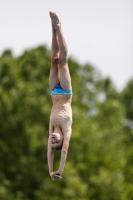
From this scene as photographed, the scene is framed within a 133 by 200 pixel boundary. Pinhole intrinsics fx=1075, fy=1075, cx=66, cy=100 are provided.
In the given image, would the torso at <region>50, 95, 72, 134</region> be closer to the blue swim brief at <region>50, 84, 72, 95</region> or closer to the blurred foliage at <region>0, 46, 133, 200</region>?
the blue swim brief at <region>50, 84, 72, 95</region>

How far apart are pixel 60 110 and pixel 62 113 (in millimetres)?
90

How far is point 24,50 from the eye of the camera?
189ft

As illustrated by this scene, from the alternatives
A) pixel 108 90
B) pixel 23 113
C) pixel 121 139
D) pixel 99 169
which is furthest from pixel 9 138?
pixel 108 90

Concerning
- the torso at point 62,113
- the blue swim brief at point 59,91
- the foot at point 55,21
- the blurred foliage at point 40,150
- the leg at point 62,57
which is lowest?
the torso at point 62,113

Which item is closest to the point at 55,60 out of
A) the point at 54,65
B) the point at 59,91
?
the point at 54,65

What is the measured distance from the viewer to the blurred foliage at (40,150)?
172 feet

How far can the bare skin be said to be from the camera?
23.0 metres

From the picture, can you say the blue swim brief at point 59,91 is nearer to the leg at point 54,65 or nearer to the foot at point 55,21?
the leg at point 54,65

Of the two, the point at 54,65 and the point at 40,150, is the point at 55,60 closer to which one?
the point at 54,65

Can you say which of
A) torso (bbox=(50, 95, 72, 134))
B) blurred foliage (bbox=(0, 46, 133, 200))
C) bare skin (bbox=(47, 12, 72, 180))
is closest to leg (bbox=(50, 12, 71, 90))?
bare skin (bbox=(47, 12, 72, 180))

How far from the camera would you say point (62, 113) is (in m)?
23.1

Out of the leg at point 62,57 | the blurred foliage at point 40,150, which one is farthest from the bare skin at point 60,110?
the blurred foliage at point 40,150

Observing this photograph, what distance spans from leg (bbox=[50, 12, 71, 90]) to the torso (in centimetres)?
29

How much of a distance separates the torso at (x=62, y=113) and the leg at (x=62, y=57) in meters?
0.29
